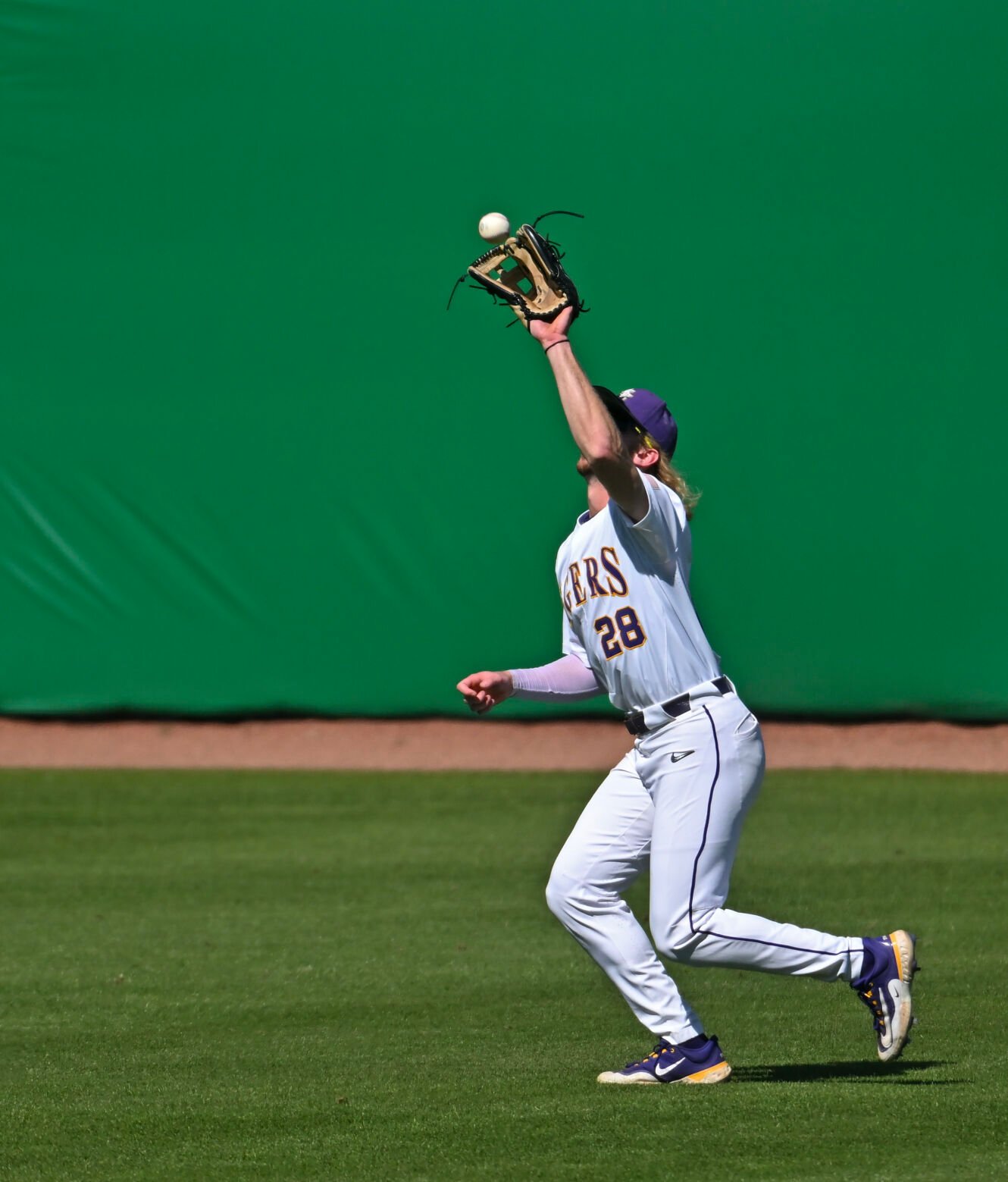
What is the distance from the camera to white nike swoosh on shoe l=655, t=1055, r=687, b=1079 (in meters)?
4.45

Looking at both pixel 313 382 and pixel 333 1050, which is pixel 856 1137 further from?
pixel 313 382

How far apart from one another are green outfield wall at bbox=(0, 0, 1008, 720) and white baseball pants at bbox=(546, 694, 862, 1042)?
28.6 ft

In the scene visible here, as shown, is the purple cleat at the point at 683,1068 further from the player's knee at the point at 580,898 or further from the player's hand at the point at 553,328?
the player's hand at the point at 553,328

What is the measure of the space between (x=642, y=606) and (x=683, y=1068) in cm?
117

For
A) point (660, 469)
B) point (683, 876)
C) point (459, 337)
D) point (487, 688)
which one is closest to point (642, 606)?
point (660, 469)

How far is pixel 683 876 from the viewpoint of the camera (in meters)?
4.41

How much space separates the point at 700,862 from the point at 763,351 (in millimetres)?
9485

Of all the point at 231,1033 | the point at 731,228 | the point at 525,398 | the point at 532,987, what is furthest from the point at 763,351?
the point at 231,1033

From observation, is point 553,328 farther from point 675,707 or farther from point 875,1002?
point 875,1002

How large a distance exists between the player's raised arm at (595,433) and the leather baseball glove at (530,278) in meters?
0.07

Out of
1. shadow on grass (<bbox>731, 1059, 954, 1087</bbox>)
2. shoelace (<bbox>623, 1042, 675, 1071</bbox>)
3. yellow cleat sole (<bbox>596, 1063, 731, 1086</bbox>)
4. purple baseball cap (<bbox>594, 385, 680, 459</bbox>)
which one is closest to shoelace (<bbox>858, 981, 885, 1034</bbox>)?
shadow on grass (<bbox>731, 1059, 954, 1087</bbox>)

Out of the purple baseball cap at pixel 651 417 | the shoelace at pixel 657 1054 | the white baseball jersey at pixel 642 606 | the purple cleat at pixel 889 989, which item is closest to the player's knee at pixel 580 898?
the shoelace at pixel 657 1054

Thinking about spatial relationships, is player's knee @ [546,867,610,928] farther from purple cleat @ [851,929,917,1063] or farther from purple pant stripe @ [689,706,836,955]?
purple cleat @ [851,929,917,1063]

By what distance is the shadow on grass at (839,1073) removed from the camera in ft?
14.4
